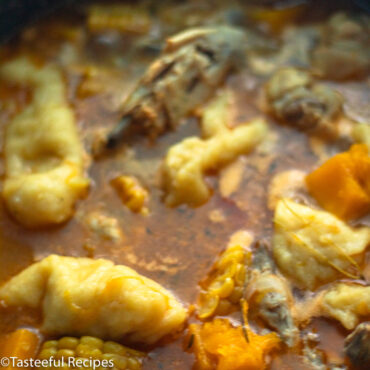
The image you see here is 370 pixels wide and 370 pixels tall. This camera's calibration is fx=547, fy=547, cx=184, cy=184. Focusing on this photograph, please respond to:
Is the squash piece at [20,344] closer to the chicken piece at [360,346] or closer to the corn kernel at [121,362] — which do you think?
the corn kernel at [121,362]

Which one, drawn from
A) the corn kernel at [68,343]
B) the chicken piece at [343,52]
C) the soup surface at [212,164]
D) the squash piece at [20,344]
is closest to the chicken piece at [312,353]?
the soup surface at [212,164]

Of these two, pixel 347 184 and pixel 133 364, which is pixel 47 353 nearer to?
pixel 133 364

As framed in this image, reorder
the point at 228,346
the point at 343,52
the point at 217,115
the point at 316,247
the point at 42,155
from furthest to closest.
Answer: the point at 343,52 → the point at 217,115 → the point at 42,155 → the point at 316,247 → the point at 228,346

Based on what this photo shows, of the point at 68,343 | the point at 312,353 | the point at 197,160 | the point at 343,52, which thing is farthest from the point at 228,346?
the point at 343,52

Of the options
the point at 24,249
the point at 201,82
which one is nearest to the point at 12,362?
the point at 24,249

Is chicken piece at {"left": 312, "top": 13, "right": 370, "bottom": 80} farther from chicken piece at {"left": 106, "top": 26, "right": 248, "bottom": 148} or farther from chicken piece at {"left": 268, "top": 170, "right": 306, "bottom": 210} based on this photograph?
chicken piece at {"left": 268, "top": 170, "right": 306, "bottom": 210}
